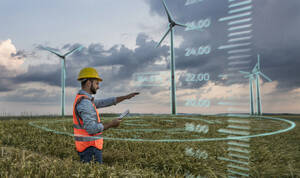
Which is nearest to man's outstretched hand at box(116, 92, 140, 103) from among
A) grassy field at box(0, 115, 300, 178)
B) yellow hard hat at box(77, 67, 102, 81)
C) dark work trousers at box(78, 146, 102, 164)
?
yellow hard hat at box(77, 67, 102, 81)

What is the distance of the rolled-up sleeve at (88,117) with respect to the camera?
5.18 meters

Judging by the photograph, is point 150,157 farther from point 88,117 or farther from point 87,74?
point 87,74

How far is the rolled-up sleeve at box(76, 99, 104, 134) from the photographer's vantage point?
5178 millimetres

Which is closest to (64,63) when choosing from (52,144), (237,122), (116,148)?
(52,144)

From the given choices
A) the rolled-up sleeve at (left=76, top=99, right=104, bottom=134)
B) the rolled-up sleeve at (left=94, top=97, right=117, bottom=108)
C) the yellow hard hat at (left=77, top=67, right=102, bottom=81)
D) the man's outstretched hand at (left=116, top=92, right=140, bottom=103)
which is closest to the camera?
the rolled-up sleeve at (left=76, top=99, right=104, bottom=134)

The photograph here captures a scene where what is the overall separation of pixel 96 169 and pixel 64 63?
2847 centimetres

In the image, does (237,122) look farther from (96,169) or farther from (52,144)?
(52,144)

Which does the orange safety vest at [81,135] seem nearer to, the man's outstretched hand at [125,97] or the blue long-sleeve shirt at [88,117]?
the blue long-sleeve shirt at [88,117]

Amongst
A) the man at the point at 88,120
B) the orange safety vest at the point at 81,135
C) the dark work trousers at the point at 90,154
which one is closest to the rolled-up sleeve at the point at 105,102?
the man at the point at 88,120

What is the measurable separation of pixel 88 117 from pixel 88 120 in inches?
2.8

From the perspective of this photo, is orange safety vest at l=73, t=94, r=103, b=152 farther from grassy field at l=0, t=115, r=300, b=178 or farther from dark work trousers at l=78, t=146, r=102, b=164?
grassy field at l=0, t=115, r=300, b=178

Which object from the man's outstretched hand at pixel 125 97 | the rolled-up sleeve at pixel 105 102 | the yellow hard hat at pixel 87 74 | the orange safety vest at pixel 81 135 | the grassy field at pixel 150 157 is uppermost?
the yellow hard hat at pixel 87 74

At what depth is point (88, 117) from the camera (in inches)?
207

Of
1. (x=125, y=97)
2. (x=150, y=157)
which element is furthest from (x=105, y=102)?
(x=150, y=157)
